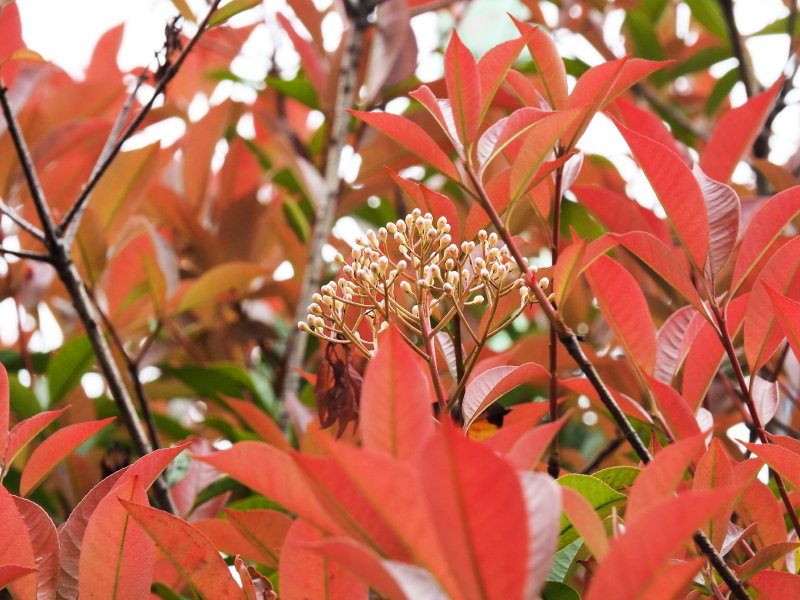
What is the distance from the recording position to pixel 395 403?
544mm

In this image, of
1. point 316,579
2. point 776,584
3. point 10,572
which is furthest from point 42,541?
point 776,584

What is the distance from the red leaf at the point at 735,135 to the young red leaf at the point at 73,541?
797 millimetres

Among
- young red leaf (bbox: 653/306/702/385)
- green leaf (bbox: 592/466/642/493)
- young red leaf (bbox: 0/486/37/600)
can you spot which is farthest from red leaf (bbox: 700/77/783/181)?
young red leaf (bbox: 0/486/37/600)

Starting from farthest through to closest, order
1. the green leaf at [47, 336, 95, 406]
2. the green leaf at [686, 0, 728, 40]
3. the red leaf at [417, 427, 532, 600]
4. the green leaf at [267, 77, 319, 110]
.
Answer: the green leaf at [686, 0, 728, 40], the green leaf at [267, 77, 319, 110], the green leaf at [47, 336, 95, 406], the red leaf at [417, 427, 532, 600]

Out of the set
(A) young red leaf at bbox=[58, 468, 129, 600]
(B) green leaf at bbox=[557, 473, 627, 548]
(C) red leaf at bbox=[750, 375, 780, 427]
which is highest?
(A) young red leaf at bbox=[58, 468, 129, 600]


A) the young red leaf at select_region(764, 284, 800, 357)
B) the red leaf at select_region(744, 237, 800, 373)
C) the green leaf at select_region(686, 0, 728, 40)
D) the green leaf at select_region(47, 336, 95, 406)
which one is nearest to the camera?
the young red leaf at select_region(764, 284, 800, 357)

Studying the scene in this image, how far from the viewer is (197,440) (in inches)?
49.8

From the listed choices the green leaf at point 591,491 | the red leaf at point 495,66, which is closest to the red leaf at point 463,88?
the red leaf at point 495,66

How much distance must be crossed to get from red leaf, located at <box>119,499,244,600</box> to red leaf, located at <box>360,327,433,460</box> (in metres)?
0.21

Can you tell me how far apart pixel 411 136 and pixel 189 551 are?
442mm

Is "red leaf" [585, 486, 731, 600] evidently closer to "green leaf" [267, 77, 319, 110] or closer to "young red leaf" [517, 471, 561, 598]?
"young red leaf" [517, 471, 561, 598]

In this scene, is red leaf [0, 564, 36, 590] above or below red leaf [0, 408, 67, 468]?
below

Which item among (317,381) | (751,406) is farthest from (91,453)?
(751,406)

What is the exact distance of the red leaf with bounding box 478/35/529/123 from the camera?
2.84 feet
